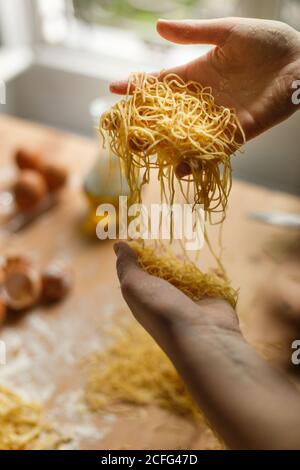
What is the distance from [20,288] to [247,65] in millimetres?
536

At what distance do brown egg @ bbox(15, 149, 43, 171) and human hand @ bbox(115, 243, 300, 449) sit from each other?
0.68 m

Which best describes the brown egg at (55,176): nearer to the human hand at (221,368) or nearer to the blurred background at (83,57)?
the blurred background at (83,57)

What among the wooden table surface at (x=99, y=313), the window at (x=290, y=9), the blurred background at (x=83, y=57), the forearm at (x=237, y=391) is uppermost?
the blurred background at (x=83, y=57)

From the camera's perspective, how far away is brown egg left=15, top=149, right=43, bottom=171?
1.24m

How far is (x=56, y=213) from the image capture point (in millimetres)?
1207

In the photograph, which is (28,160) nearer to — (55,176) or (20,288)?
(55,176)

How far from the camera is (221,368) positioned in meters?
0.54

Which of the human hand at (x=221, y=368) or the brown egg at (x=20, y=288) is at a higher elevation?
the brown egg at (x=20, y=288)

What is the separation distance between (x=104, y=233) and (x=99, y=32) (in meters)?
0.62

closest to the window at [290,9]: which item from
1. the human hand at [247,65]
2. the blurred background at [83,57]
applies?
the blurred background at [83,57]

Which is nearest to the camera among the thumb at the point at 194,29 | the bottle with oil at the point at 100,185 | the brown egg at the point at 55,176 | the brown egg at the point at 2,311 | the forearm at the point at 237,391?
the forearm at the point at 237,391

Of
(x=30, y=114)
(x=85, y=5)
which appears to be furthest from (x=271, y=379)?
(x=30, y=114)

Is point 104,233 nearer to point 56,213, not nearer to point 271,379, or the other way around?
point 56,213

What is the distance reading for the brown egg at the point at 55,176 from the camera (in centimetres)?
122
